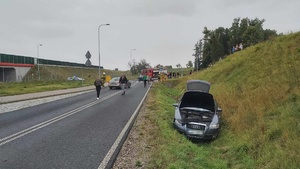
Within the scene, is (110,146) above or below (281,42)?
below

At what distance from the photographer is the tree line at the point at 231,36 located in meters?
74.1

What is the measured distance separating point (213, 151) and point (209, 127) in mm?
1371

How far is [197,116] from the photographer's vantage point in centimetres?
1217

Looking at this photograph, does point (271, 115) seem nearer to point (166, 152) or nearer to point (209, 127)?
point (209, 127)

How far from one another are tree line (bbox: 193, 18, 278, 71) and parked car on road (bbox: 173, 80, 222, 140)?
62.1m

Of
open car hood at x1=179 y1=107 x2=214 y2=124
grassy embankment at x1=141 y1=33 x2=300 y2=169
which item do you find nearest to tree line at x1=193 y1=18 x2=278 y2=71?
grassy embankment at x1=141 y1=33 x2=300 y2=169

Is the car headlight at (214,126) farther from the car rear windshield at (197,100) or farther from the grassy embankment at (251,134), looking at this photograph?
the car rear windshield at (197,100)

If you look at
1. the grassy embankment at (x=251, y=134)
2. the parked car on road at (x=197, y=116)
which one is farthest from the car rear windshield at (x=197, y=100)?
the grassy embankment at (x=251, y=134)

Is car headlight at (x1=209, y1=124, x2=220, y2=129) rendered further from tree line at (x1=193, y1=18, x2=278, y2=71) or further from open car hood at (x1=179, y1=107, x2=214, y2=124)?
tree line at (x1=193, y1=18, x2=278, y2=71)

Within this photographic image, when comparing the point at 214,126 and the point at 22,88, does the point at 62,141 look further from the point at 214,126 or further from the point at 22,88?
the point at 22,88

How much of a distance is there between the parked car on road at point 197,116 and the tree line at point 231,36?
62.1 meters

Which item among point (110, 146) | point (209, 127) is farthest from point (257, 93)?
point (110, 146)

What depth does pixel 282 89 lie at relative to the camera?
12.7 m

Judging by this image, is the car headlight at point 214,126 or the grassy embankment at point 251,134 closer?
the grassy embankment at point 251,134
